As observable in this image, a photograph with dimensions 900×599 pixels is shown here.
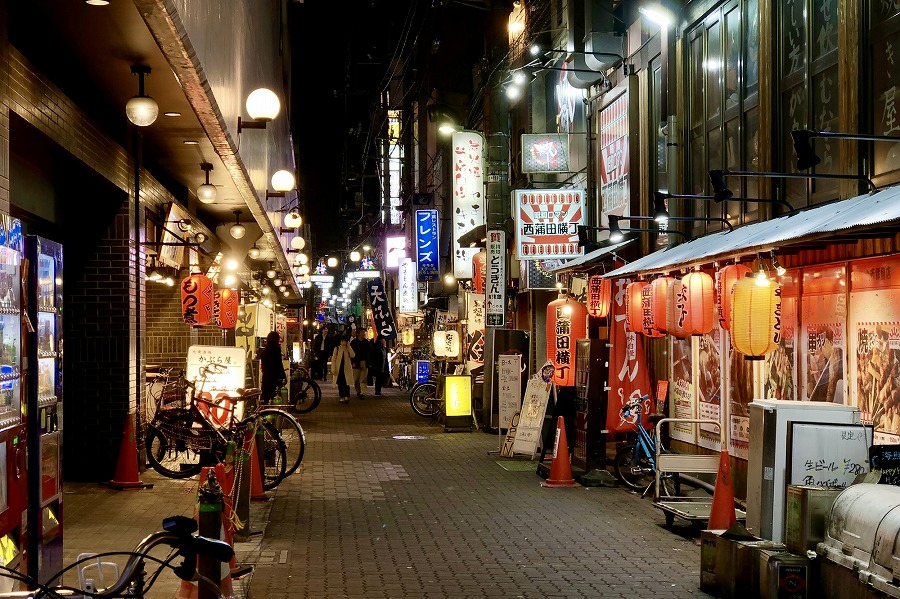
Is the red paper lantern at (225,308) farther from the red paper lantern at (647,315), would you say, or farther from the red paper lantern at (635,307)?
the red paper lantern at (647,315)

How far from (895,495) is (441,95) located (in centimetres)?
3680

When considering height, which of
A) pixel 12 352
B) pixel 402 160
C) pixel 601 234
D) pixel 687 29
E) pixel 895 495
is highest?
pixel 402 160

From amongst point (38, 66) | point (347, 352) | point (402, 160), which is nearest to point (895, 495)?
point (38, 66)

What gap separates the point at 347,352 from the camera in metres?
35.7

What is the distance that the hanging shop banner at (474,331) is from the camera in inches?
1176

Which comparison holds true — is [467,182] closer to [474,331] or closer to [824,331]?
[474,331]

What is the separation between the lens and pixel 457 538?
1181 cm

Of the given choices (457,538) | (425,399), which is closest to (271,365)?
(425,399)

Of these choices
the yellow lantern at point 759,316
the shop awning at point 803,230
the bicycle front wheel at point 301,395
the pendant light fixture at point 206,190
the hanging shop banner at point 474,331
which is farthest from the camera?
the bicycle front wheel at point 301,395

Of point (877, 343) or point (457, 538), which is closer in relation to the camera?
point (877, 343)

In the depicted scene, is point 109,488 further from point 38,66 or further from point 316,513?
point 38,66

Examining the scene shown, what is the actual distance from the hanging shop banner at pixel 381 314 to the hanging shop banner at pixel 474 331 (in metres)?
5.26

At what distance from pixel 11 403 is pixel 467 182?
871 inches

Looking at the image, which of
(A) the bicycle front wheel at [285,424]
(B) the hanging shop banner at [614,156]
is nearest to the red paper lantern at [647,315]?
(B) the hanging shop banner at [614,156]
